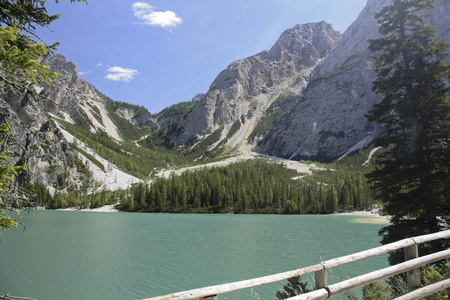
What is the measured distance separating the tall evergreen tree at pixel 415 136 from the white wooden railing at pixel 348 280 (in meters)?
11.9

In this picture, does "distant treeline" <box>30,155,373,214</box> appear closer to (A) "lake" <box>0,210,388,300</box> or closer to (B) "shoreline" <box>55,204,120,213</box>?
(B) "shoreline" <box>55,204,120,213</box>

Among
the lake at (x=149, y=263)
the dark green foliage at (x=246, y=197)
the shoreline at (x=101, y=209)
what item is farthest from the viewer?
the shoreline at (x=101, y=209)

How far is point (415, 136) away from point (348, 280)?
55.7 feet

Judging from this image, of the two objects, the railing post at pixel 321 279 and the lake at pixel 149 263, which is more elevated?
the railing post at pixel 321 279

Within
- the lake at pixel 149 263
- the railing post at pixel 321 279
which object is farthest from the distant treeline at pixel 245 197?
the railing post at pixel 321 279

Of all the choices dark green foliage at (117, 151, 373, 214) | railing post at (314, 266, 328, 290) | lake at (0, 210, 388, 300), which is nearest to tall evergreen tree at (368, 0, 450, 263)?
lake at (0, 210, 388, 300)

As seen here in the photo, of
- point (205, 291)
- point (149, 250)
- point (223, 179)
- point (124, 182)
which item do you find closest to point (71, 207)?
point (124, 182)

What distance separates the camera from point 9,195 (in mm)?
7219

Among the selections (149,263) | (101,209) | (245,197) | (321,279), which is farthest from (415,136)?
(101,209)

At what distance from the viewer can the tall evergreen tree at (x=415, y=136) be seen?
16828 mm

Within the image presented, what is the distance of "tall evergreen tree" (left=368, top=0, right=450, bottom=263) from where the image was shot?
16828 mm

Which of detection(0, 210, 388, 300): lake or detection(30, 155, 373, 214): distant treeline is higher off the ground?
detection(30, 155, 373, 214): distant treeline

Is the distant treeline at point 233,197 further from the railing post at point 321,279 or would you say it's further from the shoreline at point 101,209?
the railing post at point 321,279

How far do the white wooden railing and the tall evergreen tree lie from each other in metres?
11.9
